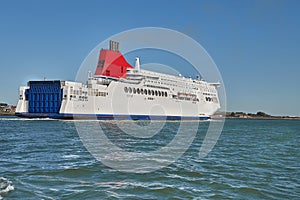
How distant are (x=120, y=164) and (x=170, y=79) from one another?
50.3 meters

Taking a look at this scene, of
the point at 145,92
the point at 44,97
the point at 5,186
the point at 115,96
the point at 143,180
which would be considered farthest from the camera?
the point at 145,92

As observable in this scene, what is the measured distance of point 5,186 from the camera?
596 centimetres

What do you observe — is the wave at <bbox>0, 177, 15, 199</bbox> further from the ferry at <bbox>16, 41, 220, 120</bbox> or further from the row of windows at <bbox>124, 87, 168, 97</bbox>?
the row of windows at <bbox>124, 87, 168, 97</bbox>

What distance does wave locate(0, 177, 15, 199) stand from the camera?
568 centimetres

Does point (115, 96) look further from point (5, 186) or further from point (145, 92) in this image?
point (5, 186)

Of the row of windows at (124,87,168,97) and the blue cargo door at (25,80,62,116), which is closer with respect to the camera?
the blue cargo door at (25,80,62,116)

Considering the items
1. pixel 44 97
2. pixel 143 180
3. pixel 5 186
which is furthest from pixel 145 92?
pixel 5 186

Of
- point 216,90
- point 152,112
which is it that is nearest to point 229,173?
point 152,112

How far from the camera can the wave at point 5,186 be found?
5683mm

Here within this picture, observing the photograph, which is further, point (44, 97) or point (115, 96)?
point (115, 96)

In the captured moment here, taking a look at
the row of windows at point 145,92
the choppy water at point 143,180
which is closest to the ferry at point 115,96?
the row of windows at point 145,92

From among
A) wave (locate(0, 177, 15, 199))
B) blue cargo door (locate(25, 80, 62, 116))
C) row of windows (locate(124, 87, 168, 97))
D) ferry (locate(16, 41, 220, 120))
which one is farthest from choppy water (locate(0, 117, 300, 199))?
row of windows (locate(124, 87, 168, 97))

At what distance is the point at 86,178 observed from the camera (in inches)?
275

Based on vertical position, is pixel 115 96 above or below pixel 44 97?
above
